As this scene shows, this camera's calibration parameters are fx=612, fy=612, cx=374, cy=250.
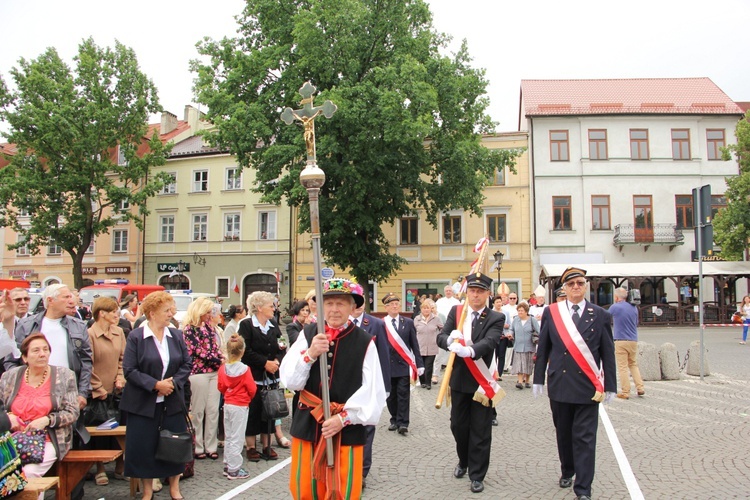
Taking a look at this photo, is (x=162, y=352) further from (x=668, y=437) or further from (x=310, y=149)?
(x=668, y=437)

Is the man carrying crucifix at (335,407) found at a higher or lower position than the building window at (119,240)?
lower

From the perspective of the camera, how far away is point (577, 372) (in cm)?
562

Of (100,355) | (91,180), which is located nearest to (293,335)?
(100,355)

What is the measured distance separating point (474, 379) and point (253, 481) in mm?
2467

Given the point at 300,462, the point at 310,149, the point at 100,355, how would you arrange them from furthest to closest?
the point at 100,355, the point at 310,149, the point at 300,462

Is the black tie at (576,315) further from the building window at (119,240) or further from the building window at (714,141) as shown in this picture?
the building window at (119,240)

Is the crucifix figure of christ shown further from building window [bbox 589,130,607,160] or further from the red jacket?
building window [bbox 589,130,607,160]

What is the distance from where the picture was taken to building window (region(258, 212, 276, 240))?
37.2 meters

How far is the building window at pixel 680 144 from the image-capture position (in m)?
33.9

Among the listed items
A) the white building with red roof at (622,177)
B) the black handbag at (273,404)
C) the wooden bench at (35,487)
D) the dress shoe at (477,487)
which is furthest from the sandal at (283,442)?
the white building with red roof at (622,177)

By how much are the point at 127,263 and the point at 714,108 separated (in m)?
36.5

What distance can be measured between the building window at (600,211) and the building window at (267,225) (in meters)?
18.5

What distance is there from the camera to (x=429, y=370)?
1274cm

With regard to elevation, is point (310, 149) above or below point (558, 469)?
above
